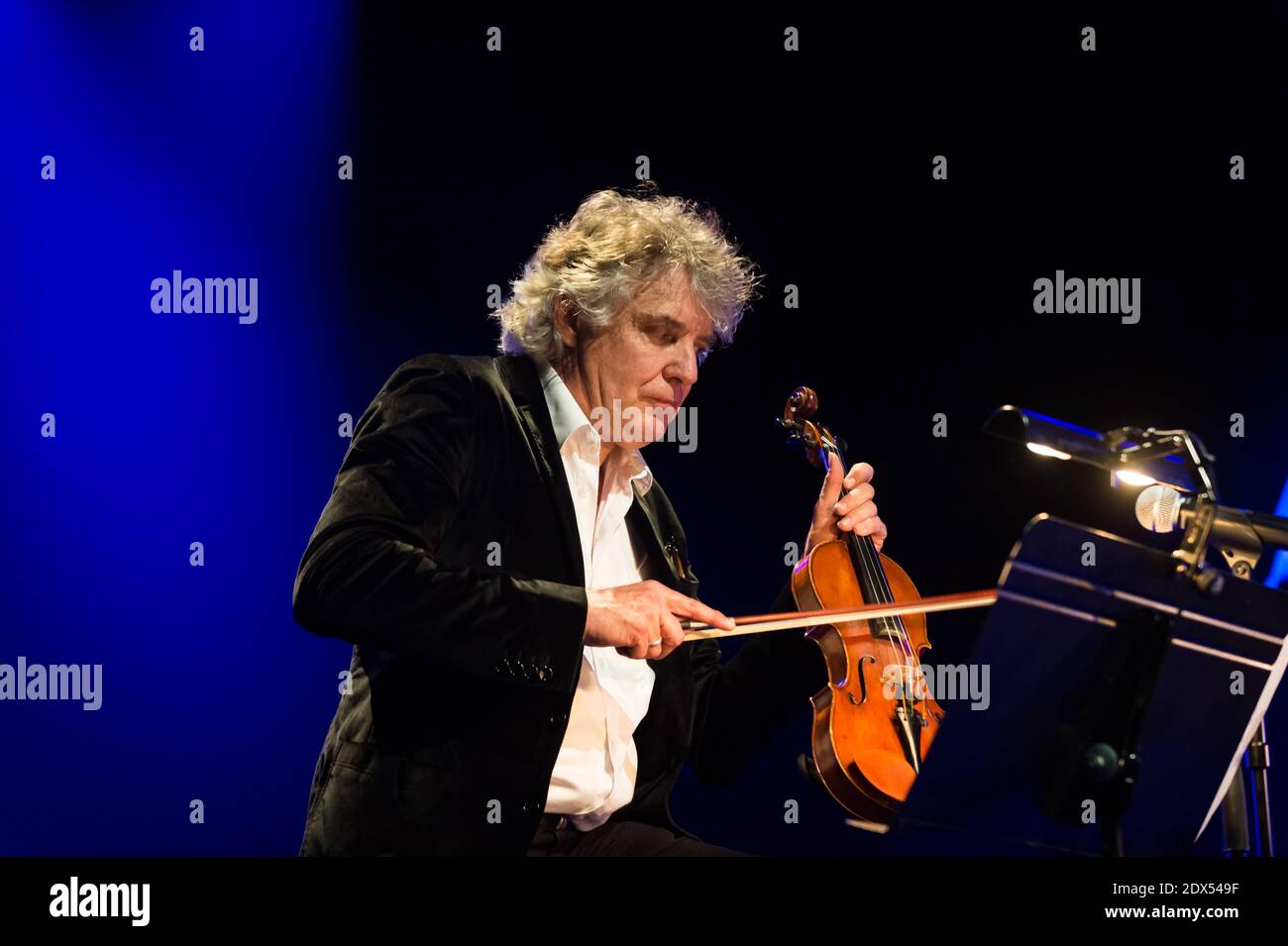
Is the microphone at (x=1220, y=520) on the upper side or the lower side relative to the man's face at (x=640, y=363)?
lower

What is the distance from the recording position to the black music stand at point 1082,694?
1546mm

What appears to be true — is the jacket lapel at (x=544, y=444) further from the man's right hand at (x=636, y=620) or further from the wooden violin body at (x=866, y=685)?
the wooden violin body at (x=866, y=685)

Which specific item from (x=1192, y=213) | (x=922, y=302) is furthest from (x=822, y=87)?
(x=1192, y=213)

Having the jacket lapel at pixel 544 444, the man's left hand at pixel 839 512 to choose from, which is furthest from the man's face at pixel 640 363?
the man's left hand at pixel 839 512

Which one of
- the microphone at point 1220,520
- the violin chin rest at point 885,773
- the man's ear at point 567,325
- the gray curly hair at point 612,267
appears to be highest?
the gray curly hair at point 612,267

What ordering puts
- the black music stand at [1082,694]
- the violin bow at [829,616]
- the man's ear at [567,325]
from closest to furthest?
the black music stand at [1082,694]
the violin bow at [829,616]
the man's ear at [567,325]

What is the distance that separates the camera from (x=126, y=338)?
10.7 ft

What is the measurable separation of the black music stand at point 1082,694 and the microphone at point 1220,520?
0.13 meters

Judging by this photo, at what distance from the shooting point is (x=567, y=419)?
2.39 metres

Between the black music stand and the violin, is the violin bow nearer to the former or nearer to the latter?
the violin

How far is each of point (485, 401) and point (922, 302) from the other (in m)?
1.71

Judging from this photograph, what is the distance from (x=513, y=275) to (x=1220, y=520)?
208 centimetres

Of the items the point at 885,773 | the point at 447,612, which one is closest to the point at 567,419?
the point at 447,612

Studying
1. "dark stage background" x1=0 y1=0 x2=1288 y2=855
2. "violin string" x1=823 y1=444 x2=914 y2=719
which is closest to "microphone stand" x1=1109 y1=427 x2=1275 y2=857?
"violin string" x1=823 y1=444 x2=914 y2=719
